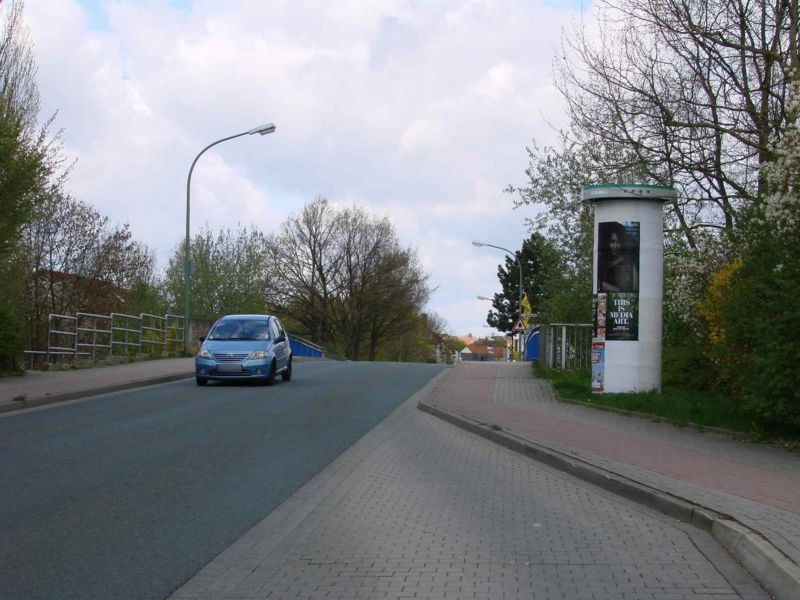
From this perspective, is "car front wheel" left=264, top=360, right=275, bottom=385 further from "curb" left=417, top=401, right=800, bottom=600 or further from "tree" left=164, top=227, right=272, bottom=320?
"tree" left=164, top=227, right=272, bottom=320

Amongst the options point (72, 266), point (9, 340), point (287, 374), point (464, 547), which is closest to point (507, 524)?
point (464, 547)

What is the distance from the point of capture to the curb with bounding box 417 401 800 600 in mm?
5316

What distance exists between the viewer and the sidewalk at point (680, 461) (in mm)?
6191

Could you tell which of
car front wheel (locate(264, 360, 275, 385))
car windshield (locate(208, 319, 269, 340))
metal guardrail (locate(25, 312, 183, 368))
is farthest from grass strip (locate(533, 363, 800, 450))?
metal guardrail (locate(25, 312, 183, 368))

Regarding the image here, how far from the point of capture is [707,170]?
59.6ft

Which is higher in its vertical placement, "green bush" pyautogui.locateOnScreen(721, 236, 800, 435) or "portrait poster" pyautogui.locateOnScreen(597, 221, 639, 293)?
"portrait poster" pyautogui.locateOnScreen(597, 221, 639, 293)

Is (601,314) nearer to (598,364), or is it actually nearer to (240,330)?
(598,364)

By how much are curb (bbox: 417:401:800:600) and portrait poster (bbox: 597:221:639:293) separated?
6.03 meters

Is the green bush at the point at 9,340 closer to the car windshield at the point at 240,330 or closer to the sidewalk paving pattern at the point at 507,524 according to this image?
the car windshield at the point at 240,330

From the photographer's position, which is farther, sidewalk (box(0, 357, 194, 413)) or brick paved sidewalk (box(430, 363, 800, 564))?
sidewalk (box(0, 357, 194, 413))

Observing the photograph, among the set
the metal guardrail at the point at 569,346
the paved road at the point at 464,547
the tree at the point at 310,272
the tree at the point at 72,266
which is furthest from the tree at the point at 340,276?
the paved road at the point at 464,547

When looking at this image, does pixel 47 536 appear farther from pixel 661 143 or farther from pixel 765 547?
pixel 661 143

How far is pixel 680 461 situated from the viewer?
32.8 ft

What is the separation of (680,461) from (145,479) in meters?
5.71
